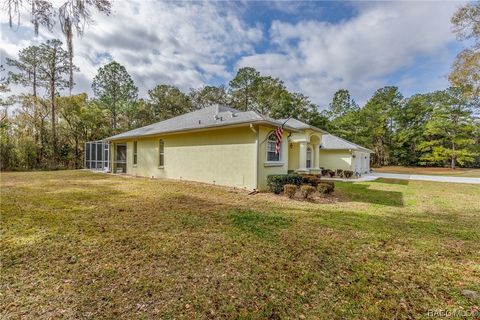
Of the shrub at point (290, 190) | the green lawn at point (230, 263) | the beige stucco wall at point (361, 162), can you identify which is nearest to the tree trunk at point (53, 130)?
the green lawn at point (230, 263)

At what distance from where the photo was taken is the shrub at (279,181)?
9656mm

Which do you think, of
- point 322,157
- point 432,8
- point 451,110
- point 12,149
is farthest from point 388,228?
point 451,110

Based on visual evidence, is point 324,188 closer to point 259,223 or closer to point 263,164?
point 263,164

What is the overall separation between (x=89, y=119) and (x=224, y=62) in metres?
18.1

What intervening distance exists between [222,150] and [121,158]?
12.9 m

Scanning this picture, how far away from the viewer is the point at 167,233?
4.61 metres

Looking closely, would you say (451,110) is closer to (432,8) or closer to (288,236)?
(432,8)

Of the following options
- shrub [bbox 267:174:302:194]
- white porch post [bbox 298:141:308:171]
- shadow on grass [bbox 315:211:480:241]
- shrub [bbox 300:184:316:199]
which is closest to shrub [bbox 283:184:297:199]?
shrub [bbox 300:184:316:199]

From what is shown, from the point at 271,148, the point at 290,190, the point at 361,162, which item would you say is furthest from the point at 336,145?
the point at 290,190

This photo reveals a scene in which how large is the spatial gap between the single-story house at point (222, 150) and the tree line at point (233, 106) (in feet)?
31.0

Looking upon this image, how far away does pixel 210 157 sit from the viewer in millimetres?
11688

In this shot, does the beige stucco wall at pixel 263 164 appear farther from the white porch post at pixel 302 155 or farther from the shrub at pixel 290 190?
the white porch post at pixel 302 155

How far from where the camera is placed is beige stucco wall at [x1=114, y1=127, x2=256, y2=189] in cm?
1027

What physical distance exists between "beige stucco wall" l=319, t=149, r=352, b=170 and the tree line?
8.58 m
